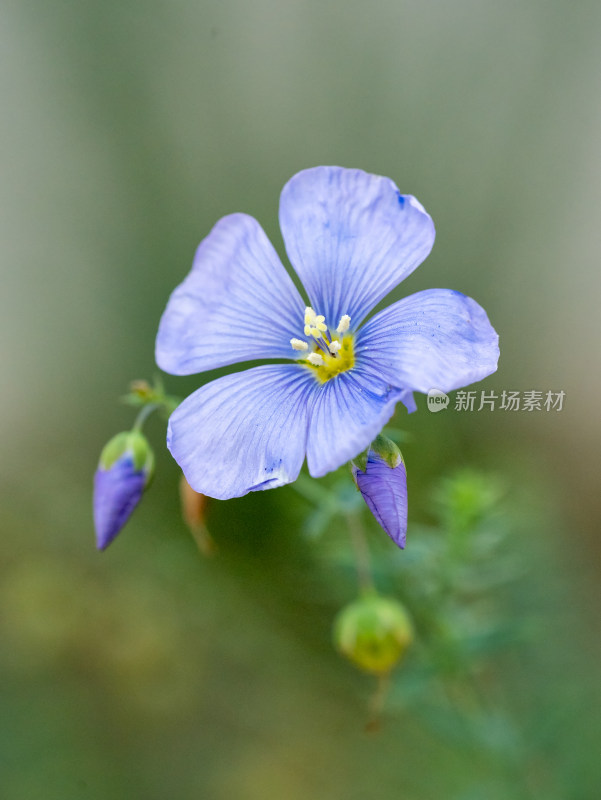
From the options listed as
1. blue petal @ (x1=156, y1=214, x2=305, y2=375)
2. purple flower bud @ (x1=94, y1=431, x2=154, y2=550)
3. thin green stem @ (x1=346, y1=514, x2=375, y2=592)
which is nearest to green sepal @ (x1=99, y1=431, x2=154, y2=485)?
purple flower bud @ (x1=94, y1=431, x2=154, y2=550)

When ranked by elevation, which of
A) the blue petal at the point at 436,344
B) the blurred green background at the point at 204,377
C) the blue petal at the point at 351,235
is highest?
the blue petal at the point at 351,235

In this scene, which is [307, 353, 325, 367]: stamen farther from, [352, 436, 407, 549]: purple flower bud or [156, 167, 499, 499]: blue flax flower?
[352, 436, 407, 549]: purple flower bud

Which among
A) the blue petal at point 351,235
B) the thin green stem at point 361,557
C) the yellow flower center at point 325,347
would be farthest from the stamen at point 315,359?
the thin green stem at point 361,557

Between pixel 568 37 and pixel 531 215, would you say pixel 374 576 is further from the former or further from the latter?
pixel 568 37

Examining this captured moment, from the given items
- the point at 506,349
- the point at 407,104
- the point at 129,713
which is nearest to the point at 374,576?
the point at 129,713

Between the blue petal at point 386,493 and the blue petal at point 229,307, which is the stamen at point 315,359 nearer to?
the blue petal at point 229,307
